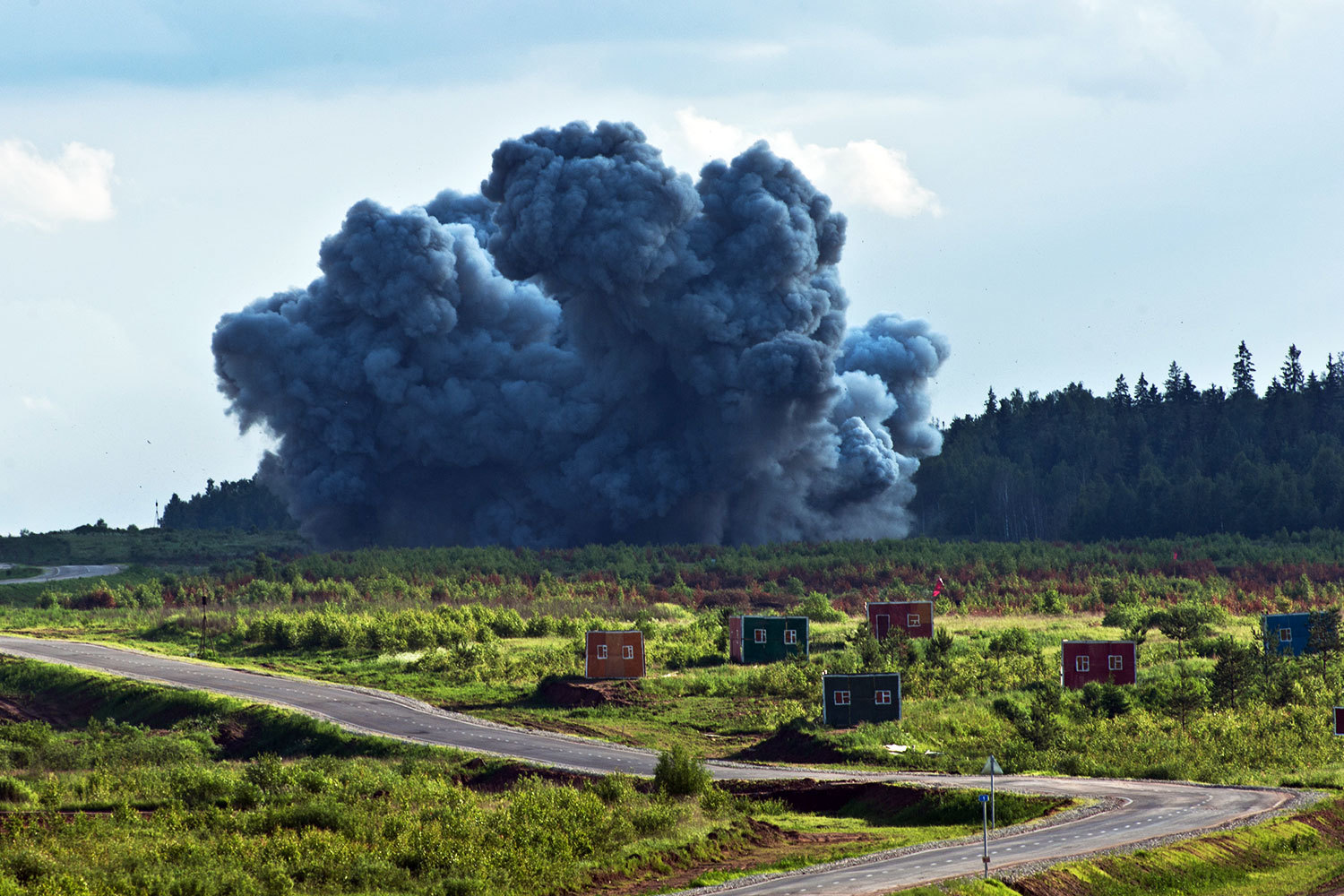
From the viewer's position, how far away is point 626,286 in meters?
119

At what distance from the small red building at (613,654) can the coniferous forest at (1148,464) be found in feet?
277

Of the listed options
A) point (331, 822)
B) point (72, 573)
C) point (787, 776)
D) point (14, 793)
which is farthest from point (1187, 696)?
point (72, 573)

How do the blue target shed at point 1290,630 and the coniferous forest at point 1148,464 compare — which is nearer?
the blue target shed at point 1290,630

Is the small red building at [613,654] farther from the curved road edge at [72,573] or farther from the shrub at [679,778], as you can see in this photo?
the curved road edge at [72,573]

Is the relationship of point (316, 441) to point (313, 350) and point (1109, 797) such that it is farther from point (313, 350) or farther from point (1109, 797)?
point (1109, 797)

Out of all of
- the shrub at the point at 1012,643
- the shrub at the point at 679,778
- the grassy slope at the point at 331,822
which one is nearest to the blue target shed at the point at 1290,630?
the shrub at the point at 1012,643

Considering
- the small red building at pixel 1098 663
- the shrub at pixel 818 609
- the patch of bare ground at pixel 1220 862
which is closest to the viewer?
the patch of bare ground at pixel 1220 862

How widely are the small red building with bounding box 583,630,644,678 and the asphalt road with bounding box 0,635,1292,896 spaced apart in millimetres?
6801

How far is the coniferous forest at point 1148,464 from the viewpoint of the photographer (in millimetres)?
132375

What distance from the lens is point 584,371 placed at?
126 m

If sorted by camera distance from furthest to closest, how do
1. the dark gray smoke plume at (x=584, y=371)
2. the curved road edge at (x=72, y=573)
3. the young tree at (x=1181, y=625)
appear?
1. the dark gray smoke plume at (x=584, y=371)
2. the curved road edge at (x=72, y=573)
3. the young tree at (x=1181, y=625)

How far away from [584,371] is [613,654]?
2653 inches

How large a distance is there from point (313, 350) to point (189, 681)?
6757 cm

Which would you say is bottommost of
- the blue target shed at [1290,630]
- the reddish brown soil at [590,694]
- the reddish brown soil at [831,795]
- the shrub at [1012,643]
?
the reddish brown soil at [831,795]
